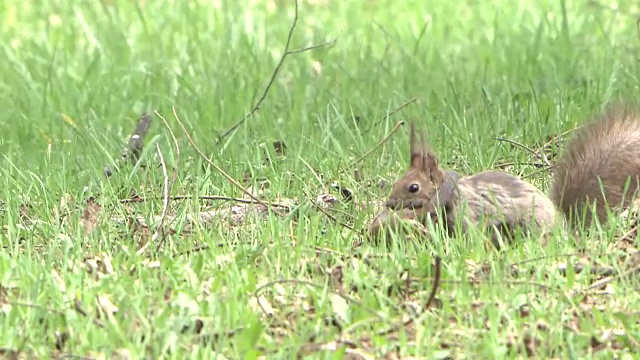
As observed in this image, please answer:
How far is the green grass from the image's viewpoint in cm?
405

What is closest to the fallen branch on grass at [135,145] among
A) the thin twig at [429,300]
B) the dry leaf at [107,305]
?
the dry leaf at [107,305]

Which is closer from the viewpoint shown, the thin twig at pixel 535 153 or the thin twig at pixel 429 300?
the thin twig at pixel 429 300

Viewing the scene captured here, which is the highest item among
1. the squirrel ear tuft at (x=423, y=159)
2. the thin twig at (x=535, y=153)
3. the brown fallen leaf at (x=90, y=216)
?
the squirrel ear tuft at (x=423, y=159)

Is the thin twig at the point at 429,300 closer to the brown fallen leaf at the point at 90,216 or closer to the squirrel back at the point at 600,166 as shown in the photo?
the squirrel back at the point at 600,166

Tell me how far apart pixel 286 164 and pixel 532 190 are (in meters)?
1.44

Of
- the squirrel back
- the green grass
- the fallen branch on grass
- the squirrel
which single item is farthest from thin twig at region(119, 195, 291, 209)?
the squirrel back

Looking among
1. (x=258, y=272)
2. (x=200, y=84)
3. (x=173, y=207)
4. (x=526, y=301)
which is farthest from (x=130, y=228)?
(x=200, y=84)

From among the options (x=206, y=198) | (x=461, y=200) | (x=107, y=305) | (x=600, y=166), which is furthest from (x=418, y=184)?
(x=107, y=305)

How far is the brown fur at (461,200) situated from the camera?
4.98m

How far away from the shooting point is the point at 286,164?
20.3 feet

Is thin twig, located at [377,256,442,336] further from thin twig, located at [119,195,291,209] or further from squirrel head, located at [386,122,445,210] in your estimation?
thin twig, located at [119,195,291,209]

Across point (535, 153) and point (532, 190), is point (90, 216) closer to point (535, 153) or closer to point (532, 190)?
point (532, 190)

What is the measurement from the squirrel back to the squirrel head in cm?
48

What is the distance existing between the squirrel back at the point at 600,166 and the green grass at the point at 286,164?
316 mm
